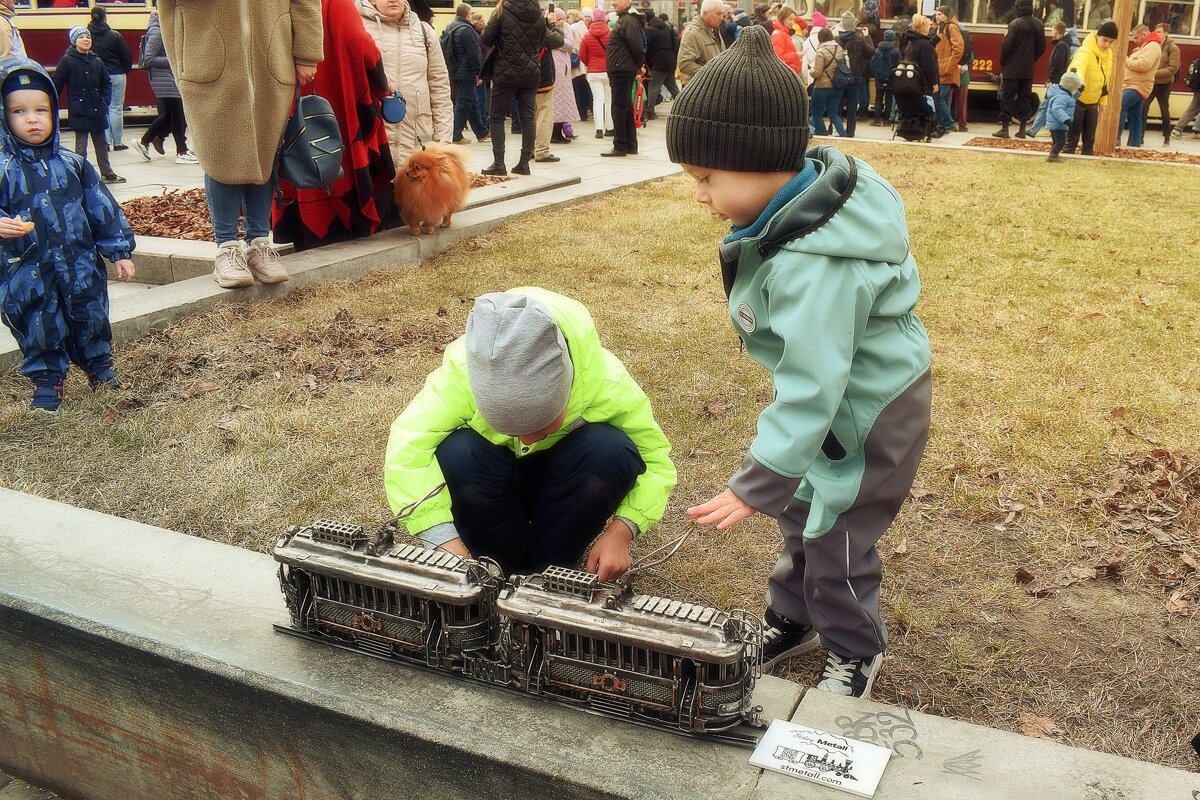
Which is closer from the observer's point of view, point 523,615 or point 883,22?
point 523,615

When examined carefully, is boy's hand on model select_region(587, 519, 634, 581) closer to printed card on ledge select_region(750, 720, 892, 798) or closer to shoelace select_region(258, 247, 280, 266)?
printed card on ledge select_region(750, 720, 892, 798)

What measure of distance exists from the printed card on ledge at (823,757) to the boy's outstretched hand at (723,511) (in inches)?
17.6

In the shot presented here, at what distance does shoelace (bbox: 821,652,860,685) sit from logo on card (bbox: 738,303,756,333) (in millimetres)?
912

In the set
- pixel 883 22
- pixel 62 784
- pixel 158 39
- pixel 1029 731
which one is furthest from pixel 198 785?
pixel 883 22

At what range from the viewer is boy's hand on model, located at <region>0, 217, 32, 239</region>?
4359 millimetres

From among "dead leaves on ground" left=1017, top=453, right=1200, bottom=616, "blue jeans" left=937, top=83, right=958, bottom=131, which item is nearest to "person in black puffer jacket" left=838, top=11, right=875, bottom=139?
"blue jeans" left=937, top=83, right=958, bottom=131

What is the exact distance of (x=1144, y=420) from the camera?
454 cm

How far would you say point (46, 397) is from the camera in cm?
468

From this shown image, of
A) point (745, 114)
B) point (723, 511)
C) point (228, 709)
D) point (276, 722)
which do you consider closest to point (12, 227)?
point (228, 709)

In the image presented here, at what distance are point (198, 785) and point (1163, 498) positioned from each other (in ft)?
11.0

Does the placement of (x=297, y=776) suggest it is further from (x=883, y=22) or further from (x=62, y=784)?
(x=883, y=22)

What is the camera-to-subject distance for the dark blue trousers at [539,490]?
9.29ft

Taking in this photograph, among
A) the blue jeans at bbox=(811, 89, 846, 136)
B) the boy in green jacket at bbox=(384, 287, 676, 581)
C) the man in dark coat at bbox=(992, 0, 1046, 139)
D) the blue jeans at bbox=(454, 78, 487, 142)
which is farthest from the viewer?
the blue jeans at bbox=(811, 89, 846, 136)

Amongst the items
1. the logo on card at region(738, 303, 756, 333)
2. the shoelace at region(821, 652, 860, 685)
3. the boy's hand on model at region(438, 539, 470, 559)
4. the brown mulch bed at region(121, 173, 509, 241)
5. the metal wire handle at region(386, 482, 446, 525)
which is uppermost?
the logo on card at region(738, 303, 756, 333)
